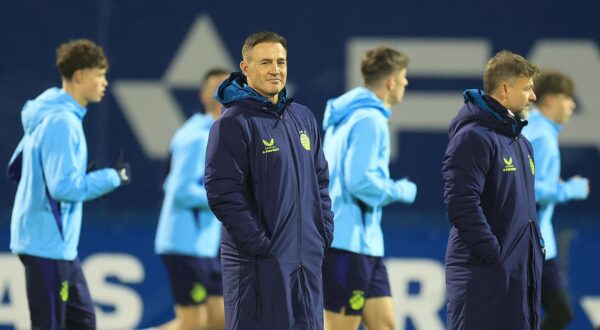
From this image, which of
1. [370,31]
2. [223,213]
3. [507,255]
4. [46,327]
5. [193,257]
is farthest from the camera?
[370,31]

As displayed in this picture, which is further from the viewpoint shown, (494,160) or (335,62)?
(335,62)

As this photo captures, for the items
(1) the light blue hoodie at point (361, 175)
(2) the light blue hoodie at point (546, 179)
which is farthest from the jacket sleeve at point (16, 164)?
(2) the light blue hoodie at point (546, 179)

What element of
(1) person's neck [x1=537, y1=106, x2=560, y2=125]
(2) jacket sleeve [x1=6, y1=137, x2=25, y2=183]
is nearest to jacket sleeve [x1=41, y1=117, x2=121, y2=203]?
(2) jacket sleeve [x1=6, y1=137, x2=25, y2=183]

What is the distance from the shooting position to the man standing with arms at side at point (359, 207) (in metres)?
7.40

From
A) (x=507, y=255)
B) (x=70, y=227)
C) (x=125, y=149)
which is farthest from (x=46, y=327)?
(x=125, y=149)

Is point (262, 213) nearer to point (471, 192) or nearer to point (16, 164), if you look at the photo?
point (471, 192)

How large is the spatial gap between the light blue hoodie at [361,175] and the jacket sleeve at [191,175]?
145 cm

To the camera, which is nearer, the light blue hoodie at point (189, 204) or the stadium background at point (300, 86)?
the light blue hoodie at point (189, 204)

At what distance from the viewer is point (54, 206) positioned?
286 inches

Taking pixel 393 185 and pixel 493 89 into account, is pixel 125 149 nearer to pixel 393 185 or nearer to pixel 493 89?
pixel 393 185

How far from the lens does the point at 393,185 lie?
744 cm

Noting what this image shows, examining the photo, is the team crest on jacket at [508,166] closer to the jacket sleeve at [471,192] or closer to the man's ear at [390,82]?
the jacket sleeve at [471,192]

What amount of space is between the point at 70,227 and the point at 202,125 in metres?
1.88

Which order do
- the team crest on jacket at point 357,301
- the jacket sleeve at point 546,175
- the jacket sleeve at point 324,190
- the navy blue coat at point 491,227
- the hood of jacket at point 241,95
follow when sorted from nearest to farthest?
the hood of jacket at point 241,95, the jacket sleeve at point 324,190, the navy blue coat at point 491,227, the team crest on jacket at point 357,301, the jacket sleeve at point 546,175
